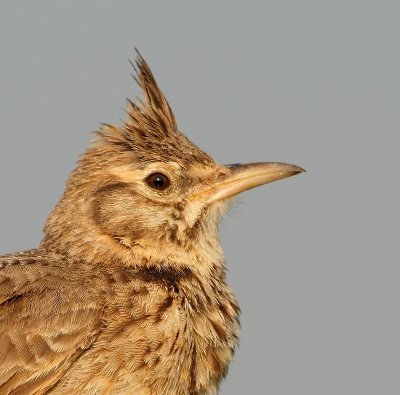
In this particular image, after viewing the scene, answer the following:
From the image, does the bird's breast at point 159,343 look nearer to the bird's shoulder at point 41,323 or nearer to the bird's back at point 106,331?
the bird's back at point 106,331

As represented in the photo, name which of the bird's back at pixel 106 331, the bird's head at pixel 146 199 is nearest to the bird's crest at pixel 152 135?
the bird's head at pixel 146 199

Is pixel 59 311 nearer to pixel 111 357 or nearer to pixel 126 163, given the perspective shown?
pixel 111 357

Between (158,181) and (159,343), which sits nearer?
(159,343)

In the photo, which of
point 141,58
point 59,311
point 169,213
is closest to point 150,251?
point 169,213

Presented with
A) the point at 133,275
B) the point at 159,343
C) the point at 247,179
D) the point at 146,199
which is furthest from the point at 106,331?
the point at 247,179

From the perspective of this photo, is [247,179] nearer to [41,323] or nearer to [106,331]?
[106,331]

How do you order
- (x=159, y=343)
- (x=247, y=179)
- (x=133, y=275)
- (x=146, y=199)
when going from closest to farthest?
(x=159, y=343) < (x=133, y=275) < (x=146, y=199) < (x=247, y=179)

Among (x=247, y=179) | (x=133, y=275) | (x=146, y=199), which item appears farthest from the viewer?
(x=247, y=179)

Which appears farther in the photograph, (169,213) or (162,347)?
(169,213)

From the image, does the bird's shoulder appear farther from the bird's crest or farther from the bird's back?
the bird's crest
